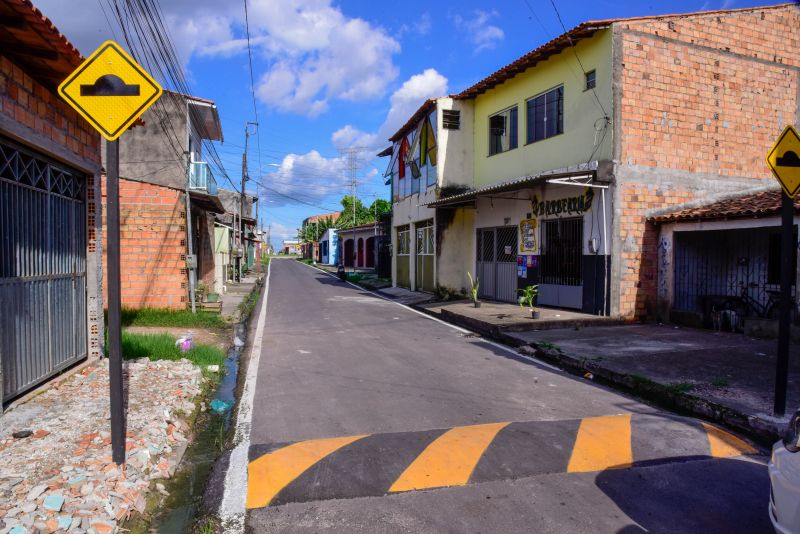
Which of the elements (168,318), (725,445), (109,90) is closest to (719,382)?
(725,445)

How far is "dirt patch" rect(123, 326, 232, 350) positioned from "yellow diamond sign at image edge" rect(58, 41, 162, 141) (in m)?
7.01

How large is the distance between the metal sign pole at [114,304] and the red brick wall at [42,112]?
2022 mm

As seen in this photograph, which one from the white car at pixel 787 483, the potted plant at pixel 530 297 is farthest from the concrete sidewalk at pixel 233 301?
the white car at pixel 787 483

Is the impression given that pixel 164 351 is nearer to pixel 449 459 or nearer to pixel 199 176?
pixel 449 459

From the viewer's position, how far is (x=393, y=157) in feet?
88.4

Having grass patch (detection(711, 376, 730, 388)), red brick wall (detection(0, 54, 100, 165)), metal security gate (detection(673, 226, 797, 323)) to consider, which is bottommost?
grass patch (detection(711, 376, 730, 388))

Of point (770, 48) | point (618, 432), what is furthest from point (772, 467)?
point (770, 48)

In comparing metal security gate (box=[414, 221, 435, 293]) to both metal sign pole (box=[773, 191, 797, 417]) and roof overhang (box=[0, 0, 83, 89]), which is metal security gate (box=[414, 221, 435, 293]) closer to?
metal sign pole (box=[773, 191, 797, 417])

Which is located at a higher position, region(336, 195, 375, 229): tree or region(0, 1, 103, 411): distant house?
region(336, 195, 375, 229): tree

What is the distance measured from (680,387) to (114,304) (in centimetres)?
632

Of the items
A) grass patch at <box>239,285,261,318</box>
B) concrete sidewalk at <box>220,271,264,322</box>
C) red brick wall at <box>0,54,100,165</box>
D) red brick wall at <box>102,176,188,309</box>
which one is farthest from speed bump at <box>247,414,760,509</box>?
grass patch at <box>239,285,261,318</box>

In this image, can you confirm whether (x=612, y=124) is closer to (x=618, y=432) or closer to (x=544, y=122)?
(x=544, y=122)

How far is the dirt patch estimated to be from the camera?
11.0 meters

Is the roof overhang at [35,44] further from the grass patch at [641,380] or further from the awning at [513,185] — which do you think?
the awning at [513,185]
